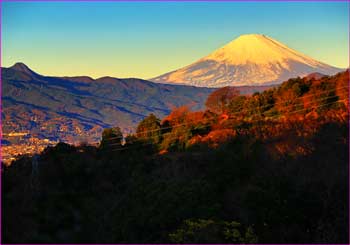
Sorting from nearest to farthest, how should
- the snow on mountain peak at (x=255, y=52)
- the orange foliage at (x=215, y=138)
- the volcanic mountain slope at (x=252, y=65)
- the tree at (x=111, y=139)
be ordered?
the orange foliage at (x=215, y=138) < the tree at (x=111, y=139) < the volcanic mountain slope at (x=252, y=65) < the snow on mountain peak at (x=255, y=52)

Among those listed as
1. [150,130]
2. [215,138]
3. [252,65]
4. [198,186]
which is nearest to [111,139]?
[150,130]

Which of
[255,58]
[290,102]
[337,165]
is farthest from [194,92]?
[337,165]

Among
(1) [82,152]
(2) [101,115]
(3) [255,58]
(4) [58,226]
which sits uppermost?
(3) [255,58]

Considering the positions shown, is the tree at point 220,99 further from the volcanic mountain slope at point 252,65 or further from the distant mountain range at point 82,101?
the volcanic mountain slope at point 252,65

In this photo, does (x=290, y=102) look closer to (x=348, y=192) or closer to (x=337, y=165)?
(x=337, y=165)

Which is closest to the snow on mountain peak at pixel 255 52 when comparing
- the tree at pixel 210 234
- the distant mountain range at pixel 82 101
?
the distant mountain range at pixel 82 101

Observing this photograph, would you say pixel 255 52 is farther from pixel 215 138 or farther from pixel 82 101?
pixel 215 138
